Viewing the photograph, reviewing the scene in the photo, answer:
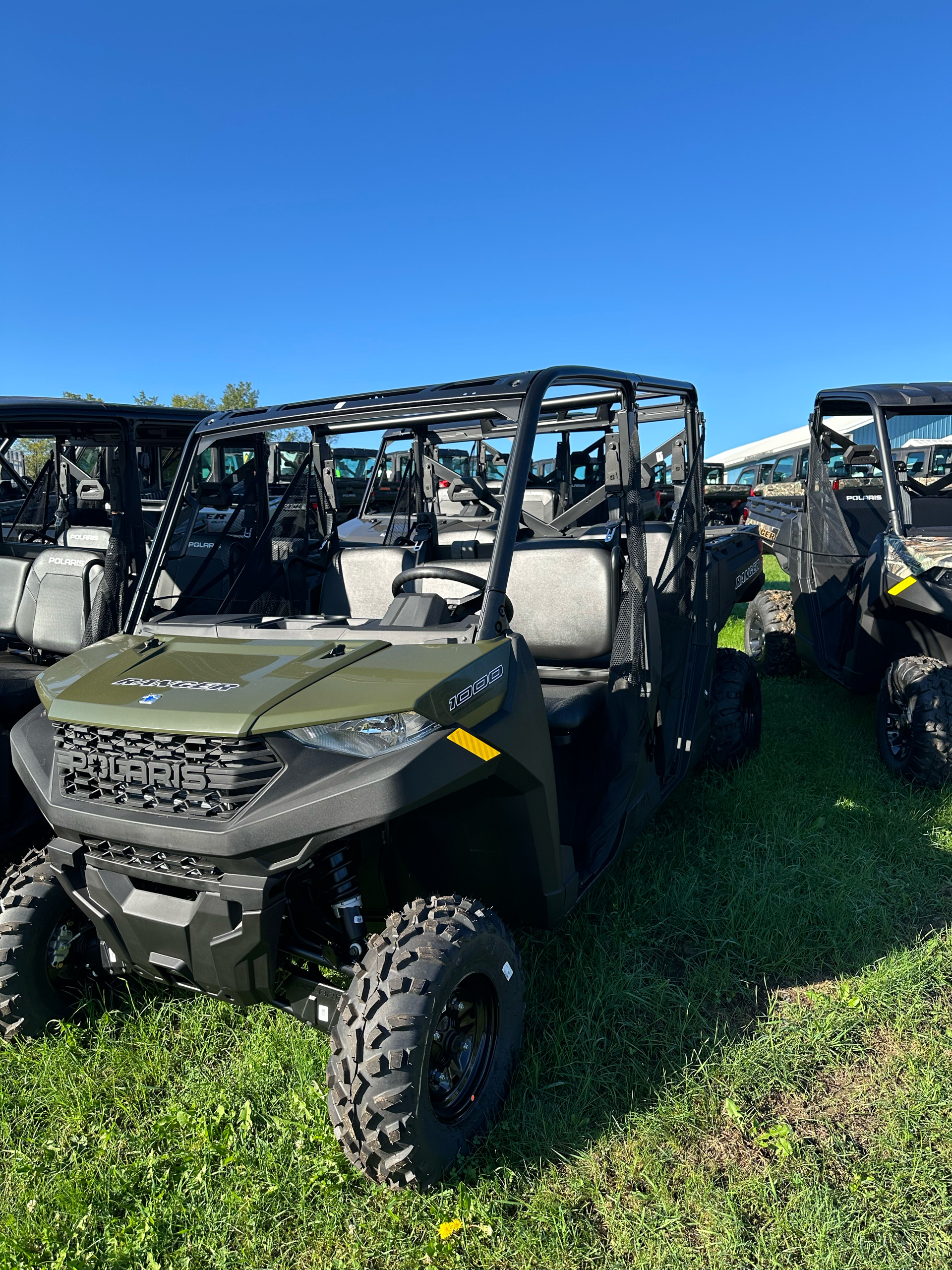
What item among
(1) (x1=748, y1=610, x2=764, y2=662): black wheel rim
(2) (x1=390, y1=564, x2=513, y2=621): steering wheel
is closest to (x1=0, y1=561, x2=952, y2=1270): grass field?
(2) (x1=390, y1=564, x2=513, y2=621): steering wheel

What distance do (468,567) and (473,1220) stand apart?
6.96 ft

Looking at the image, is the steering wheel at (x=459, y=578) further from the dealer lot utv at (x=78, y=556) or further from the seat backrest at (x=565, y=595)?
the dealer lot utv at (x=78, y=556)

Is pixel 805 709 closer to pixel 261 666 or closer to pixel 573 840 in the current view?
pixel 573 840

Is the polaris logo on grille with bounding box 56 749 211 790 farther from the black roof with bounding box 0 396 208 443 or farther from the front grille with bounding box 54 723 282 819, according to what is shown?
the black roof with bounding box 0 396 208 443

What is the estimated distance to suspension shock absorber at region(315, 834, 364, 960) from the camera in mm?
2404

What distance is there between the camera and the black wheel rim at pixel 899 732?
5.03 m

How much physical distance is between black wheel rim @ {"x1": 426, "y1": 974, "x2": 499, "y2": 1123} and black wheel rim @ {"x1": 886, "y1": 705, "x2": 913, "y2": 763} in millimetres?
3358

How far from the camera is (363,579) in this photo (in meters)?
3.87

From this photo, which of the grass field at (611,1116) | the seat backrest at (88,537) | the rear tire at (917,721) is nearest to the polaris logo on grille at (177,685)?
the grass field at (611,1116)

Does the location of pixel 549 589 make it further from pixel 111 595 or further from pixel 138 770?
pixel 111 595

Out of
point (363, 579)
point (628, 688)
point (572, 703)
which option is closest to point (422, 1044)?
point (572, 703)

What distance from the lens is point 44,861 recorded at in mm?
2879

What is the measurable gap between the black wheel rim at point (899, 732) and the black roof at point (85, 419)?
4176 mm

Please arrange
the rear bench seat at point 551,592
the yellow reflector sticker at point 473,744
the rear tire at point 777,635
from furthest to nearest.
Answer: the rear tire at point 777,635, the rear bench seat at point 551,592, the yellow reflector sticker at point 473,744
